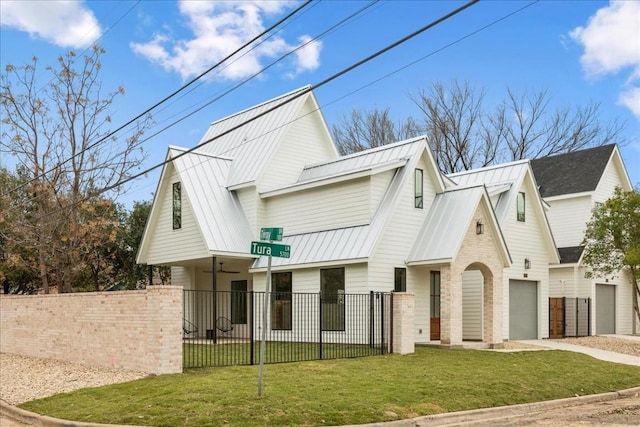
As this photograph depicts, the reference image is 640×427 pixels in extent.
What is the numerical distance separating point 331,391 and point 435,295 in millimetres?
13069

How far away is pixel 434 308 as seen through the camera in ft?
82.7

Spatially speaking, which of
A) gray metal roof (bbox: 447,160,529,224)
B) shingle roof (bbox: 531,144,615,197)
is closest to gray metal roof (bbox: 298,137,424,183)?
gray metal roof (bbox: 447,160,529,224)

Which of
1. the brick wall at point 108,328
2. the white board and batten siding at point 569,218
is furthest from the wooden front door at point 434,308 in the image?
the brick wall at point 108,328

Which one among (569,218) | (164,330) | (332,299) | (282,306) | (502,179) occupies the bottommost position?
(282,306)

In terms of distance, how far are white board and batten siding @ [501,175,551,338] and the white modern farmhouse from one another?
61mm

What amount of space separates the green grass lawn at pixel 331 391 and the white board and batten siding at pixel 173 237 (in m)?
10.5

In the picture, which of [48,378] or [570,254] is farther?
[570,254]

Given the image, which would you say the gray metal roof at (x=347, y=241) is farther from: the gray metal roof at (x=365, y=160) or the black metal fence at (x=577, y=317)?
the black metal fence at (x=577, y=317)

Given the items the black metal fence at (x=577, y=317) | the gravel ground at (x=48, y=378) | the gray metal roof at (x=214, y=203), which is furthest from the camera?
the black metal fence at (x=577, y=317)

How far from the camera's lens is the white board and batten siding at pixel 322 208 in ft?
77.3

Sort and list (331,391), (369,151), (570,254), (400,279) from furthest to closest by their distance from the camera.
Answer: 1. (570,254)
2. (369,151)
3. (400,279)
4. (331,391)

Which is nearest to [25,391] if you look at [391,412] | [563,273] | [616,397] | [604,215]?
[391,412]

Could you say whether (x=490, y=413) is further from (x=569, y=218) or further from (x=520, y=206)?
(x=569, y=218)

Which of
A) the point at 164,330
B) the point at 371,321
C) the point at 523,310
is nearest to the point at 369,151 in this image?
the point at 371,321
